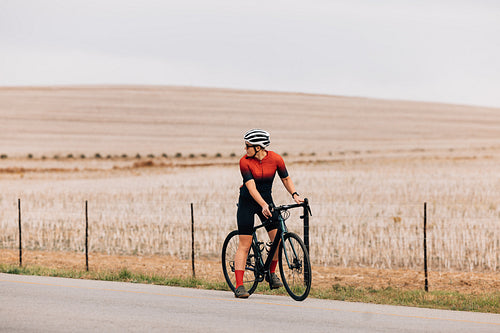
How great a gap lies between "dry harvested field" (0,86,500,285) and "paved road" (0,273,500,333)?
3821mm

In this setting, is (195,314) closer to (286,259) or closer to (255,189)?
(286,259)

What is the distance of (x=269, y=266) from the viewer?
1055cm

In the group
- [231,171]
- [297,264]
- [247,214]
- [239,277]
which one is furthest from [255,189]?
[231,171]

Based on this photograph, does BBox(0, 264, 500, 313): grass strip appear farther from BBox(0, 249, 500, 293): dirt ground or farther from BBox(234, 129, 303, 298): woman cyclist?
BBox(0, 249, 500, 293): dirt ground

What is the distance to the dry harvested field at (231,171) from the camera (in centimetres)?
1720

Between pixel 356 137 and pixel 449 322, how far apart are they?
6158 cm

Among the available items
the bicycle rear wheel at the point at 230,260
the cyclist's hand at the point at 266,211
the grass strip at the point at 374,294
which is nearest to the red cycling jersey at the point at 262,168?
the cyclist's hand at the point at 266,211

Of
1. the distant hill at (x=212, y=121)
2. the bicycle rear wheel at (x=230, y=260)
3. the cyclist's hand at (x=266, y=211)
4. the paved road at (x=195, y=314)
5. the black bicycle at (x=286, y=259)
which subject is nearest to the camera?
the paved road at (x=195, y=314)

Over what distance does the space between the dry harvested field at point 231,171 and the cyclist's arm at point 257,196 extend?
409cm

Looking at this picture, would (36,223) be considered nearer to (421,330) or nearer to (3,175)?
(421,330)

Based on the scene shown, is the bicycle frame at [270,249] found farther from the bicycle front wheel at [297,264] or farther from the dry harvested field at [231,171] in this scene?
the dry harvested field at [231,171]

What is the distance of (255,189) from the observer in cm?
1015

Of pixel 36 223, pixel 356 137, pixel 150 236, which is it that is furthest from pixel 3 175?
pixel 356 137

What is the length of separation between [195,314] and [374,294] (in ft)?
9.83
